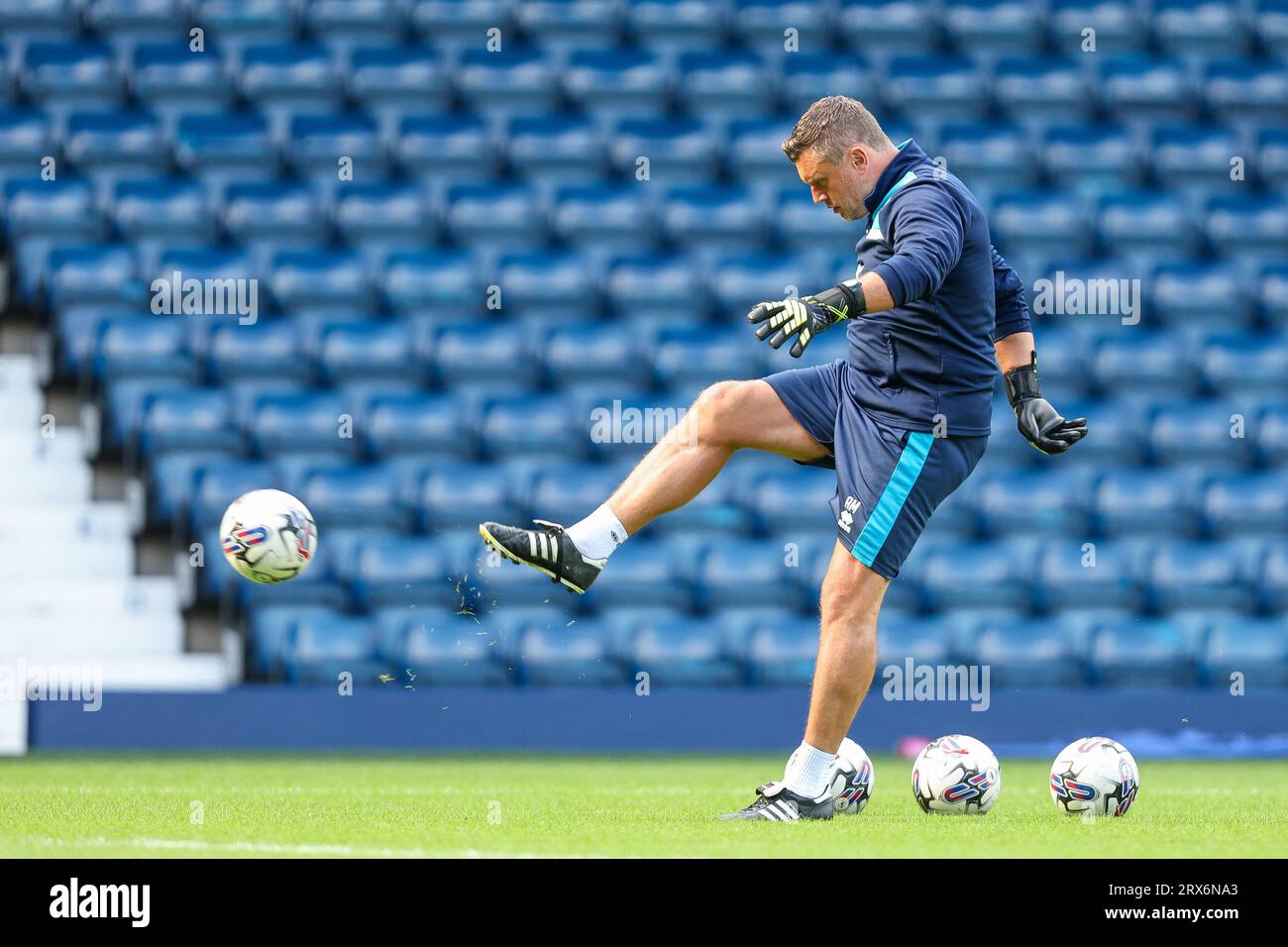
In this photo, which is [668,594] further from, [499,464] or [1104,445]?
[1104,445]

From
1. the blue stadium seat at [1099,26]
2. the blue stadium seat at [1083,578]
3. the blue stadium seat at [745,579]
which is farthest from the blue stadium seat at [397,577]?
the blue stadium seat at [1099,26]

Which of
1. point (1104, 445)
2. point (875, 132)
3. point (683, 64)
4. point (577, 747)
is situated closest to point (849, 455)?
point (875, 132)

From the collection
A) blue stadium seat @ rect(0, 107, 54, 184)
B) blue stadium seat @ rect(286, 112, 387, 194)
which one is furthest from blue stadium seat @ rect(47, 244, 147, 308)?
blue stadium seat @ rect(286, 112, 387, 194)

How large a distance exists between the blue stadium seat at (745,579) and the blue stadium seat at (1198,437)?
8.72 ft

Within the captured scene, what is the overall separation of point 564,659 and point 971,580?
2391 mm

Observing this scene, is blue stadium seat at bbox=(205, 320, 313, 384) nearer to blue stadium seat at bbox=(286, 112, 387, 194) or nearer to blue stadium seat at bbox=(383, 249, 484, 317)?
blue stadium seat at bbox=(383, 249, 484, 317)

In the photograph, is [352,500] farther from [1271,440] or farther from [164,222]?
[1271,440]

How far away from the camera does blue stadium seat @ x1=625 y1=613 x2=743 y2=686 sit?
9.38 metres

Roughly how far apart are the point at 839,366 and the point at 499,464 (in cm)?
506

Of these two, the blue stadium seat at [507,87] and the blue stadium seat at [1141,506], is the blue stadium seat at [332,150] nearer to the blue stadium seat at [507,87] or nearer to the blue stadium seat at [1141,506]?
the blue stadium seat at [507,87]

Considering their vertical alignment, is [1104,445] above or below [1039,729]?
above

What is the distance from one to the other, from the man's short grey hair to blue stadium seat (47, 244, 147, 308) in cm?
672

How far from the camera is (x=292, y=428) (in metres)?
10.1

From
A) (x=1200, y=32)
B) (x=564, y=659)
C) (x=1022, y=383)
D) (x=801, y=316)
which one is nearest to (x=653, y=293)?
(x=564, y=659)
